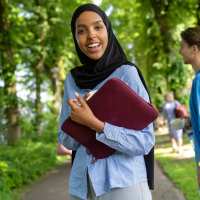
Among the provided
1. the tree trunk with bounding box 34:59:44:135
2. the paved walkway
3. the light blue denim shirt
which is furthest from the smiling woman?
the tree trunk with bounding box 34:59:44:135

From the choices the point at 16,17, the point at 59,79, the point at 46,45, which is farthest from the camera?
the point at 59,79

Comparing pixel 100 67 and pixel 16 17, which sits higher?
pixel 16 17

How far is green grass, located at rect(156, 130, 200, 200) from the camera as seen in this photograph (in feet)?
31.9

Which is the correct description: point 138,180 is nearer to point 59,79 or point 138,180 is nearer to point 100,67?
point 100,67

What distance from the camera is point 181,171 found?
12.4 meters

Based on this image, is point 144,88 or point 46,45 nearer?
point 144,88

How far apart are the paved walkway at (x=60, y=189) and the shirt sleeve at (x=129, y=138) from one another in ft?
21.6

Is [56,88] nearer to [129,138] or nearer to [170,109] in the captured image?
[170,109]

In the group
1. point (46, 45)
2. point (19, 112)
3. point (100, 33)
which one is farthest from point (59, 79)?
point (100, 33)

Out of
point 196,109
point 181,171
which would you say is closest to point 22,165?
point 181,171

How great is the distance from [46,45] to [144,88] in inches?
803

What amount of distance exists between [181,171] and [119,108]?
984 centimetres

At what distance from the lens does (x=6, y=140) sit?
17.4m

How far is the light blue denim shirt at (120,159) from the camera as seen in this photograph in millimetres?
2836
